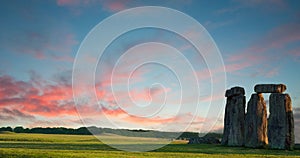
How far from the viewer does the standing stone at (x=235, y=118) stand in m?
31.6

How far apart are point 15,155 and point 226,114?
2073 centimetres

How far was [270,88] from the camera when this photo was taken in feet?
97.6

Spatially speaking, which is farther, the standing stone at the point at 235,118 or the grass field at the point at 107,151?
the standing stone at the point at 235,118

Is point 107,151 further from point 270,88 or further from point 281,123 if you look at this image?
point 270,88

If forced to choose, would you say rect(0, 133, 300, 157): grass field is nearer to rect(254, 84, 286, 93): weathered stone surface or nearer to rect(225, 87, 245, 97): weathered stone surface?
rect(254, 84, 286, 93): weathered stone surface

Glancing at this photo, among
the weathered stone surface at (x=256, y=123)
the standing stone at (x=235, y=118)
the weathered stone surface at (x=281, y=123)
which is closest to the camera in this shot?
the weathered stone surface at (x=281, y=123)

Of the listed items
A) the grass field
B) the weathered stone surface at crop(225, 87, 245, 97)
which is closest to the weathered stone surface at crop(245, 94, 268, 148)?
the weathered stone surface at crop(225, 87, 245, 97)

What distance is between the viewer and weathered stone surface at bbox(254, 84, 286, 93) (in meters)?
29.6

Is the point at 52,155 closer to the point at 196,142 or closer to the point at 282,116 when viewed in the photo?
the point at 282,116

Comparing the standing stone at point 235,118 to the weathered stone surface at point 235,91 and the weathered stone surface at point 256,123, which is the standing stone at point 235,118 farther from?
the weathered stone surface at point 256,123

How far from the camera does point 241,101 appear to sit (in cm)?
3225

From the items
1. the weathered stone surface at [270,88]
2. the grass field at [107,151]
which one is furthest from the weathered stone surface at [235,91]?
the grass field at [107,151]

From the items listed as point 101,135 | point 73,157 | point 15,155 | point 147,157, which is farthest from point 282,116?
point 101,135

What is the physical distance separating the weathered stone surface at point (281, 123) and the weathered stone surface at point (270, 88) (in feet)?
1.54
